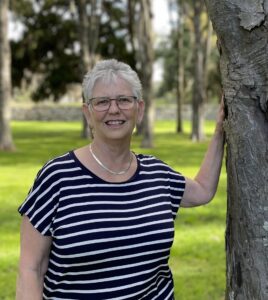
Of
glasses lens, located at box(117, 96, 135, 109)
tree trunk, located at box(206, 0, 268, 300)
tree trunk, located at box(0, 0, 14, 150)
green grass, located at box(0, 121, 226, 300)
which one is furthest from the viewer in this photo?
tree trunk, located at box(0, 0, 14, 150)

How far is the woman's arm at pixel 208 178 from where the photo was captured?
9.06ft

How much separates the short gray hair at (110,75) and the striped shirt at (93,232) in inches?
12.1

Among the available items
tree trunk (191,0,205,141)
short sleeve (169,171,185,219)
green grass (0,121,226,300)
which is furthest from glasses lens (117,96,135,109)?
tree trunk (191,0,205,141)

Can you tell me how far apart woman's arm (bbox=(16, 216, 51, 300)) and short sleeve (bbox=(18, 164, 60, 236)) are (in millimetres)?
30

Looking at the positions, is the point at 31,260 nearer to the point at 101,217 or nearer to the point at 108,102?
the point at 101,217

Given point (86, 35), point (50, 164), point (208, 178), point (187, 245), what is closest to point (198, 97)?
point (86, 35)

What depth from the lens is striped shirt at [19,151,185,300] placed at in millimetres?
2340

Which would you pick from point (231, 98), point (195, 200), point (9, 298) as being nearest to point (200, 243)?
point (9, 298)

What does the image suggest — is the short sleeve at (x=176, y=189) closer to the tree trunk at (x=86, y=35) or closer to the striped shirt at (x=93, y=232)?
the striped shirt at (x=93, y=232)

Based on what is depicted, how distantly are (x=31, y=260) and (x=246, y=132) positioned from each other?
971 millimetres

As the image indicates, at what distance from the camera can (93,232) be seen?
2.34 metres

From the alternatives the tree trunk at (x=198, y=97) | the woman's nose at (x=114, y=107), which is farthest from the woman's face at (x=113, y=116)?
the tree trunk at (x=198, y=97)

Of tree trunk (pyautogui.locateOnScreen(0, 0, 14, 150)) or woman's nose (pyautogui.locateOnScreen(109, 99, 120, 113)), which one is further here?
tree trunk (pyautogui.locateOnScreen(0, 0, 14, 150))

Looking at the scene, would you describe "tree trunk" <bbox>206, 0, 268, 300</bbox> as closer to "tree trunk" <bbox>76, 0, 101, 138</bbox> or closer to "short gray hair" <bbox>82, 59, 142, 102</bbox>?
"short gray hair" <bbox>82, 59, 142, 102</bbox>
